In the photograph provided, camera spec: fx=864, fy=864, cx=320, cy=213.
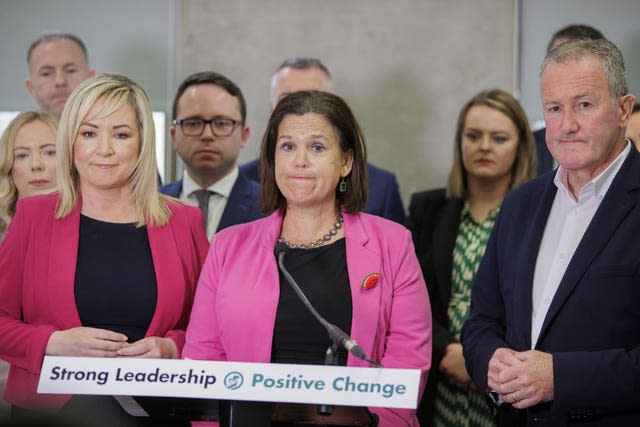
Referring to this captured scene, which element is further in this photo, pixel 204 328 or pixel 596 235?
pixel 204 328

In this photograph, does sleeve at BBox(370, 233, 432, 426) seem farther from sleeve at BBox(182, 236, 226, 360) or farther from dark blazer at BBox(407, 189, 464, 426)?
dark blazer at BBox(407, 189, 464, 426)

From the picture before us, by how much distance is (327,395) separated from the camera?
1841mm

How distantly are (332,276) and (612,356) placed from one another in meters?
0.84

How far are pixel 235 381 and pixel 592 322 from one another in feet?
3.62

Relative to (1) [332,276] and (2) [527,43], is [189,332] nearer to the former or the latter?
(1) [332,276]

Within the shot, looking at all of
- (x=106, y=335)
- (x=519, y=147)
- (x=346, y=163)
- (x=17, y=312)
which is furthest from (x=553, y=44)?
(x=17, y=312)

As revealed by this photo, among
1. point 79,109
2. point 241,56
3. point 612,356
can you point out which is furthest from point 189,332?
point 241,56

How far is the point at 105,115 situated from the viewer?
9.41ft

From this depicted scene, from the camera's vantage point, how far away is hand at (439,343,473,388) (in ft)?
11.6

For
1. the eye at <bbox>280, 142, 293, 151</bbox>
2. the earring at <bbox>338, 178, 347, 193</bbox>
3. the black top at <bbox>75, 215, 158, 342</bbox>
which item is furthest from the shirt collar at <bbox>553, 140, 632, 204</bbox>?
the black top at <bbox>75, 215, 158, 342</bbox>

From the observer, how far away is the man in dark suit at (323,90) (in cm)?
411

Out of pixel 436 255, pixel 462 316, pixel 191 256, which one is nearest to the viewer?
pixel 191 256

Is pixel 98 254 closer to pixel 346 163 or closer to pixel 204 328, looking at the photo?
pixel 204 328

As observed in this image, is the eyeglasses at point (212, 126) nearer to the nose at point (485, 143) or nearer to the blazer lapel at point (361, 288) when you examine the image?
the nose at point (485, 143)
